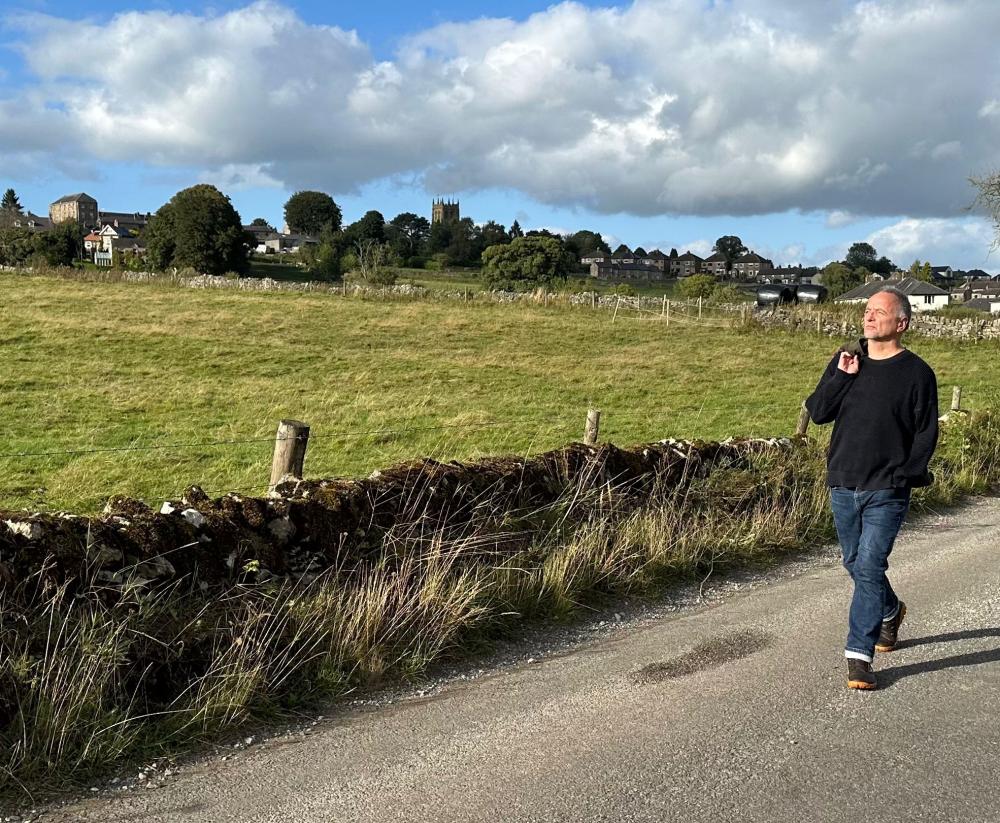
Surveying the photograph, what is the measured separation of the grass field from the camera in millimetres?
13625

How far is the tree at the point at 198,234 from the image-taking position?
2800 inches

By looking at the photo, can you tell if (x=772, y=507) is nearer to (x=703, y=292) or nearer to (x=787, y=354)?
(x=787, y=354)

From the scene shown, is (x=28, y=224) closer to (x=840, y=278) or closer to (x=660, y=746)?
(x=840, y=278)

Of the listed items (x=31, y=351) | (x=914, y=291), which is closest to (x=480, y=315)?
(x=31, y=351)

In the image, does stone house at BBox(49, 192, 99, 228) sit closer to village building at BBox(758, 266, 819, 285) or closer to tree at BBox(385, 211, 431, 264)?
tree at BBox(385, 211, 431, 264)

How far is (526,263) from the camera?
7581cm

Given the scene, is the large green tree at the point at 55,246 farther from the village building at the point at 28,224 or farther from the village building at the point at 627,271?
the village building at the point at 627,271

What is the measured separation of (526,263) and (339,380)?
2148 inches

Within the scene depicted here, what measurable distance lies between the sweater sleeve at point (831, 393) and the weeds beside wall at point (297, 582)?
6.92ft

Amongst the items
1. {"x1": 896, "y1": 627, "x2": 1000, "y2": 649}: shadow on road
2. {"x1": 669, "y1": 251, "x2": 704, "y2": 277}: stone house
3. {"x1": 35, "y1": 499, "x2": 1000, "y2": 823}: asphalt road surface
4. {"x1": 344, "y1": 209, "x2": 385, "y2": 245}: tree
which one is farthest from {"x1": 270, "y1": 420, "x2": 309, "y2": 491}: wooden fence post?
{"x1": 669, "y1": 251, "x2": 704, "y2": 277}: stone house

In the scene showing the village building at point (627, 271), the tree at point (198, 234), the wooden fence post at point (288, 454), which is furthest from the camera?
the village building at point (627, 271)

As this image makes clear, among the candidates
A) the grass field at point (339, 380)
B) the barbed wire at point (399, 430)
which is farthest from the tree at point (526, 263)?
the barbed wire at point (399, 430)

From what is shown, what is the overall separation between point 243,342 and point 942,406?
20.0 metres

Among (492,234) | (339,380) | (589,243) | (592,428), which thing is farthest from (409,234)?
(592,428)
